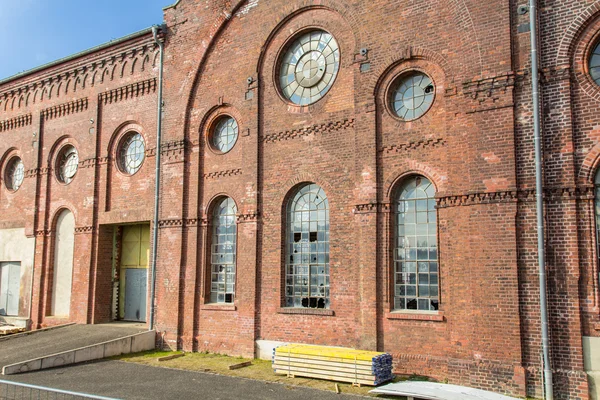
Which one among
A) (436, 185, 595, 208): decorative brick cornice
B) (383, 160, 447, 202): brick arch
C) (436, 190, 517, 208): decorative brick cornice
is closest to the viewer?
(436, 185, 595, 208): decorative brick cornice

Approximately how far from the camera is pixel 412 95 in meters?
13.6

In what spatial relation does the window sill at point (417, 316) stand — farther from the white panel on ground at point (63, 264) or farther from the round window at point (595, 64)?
the white panel on ground at point (63, 264)

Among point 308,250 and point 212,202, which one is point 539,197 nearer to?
point 308,250

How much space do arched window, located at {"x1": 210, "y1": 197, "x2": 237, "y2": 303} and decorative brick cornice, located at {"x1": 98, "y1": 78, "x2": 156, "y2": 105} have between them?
16.0ft

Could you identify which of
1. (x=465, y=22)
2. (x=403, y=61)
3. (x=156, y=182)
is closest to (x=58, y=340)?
(x=156, y=182)

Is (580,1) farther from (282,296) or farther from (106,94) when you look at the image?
(106,94)

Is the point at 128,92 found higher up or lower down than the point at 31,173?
higher up

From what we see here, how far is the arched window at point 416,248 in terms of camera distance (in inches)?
506

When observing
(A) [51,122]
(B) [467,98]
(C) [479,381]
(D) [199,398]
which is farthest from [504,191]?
(A) [51,122]

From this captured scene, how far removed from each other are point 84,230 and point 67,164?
3.26 metres

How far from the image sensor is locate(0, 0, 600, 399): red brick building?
1137 centimetres

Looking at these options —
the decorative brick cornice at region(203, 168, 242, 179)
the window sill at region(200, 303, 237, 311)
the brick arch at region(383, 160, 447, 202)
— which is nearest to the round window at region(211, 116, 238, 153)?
the decorative brick cornice at region(203, 168, 242, 179)

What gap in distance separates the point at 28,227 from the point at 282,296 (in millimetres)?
11916

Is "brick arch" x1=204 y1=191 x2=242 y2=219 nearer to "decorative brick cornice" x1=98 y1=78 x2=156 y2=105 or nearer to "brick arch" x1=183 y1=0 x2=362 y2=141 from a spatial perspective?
"brick arch" x1=183 y1=0 x2=362 y2=141
